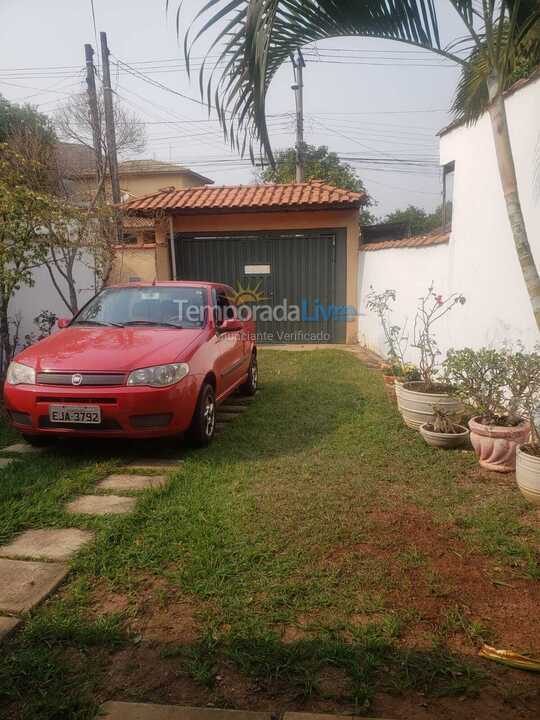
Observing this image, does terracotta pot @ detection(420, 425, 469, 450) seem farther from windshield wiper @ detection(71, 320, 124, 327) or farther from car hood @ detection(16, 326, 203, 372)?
windshield wiper @ detection(71, 320, 124, 327)

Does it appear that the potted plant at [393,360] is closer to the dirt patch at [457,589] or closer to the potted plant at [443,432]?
the potted plant at [443,432]

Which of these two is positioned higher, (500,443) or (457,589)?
(500,443)

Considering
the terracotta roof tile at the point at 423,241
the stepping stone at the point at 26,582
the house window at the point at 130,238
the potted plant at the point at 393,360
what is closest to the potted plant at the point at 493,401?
the potted plant at the point at 393,360

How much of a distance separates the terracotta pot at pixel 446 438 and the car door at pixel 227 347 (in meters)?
2.13

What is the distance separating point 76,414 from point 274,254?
7708mm

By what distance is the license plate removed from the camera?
13.1ft

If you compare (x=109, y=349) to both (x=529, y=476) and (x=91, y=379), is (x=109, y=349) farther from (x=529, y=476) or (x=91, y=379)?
(x=529, y=476)

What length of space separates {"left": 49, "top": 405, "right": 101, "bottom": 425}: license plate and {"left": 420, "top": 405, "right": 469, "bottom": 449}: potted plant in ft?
9.42

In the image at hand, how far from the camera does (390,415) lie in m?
5.50

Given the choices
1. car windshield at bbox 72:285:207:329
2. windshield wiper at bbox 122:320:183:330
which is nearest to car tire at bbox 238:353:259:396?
car windshield at bbox 72:285:207:329

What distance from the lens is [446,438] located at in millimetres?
4367

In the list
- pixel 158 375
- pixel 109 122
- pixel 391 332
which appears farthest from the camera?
pixel 109 122

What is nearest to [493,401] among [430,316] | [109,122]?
[430,316]

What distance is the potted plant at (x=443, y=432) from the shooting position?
438 cm
